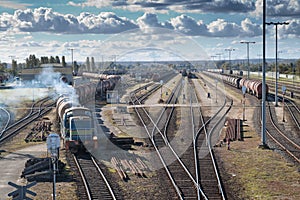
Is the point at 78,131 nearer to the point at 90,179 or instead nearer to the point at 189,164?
the point at 90,179

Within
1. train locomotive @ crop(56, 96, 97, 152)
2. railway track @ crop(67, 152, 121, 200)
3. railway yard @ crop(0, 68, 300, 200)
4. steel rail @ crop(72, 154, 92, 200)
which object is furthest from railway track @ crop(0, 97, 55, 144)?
steel rail @ crop(72, 154, 92, 200)

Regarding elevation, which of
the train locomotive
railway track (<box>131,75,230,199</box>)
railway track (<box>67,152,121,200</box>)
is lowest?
railway track (<box>67,152,121,200</box>)

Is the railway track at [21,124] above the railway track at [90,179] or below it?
above

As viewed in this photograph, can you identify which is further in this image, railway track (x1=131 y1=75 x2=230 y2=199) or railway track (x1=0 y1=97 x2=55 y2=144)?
railway track (x1=0 y1=97 x2=55 y2=144)

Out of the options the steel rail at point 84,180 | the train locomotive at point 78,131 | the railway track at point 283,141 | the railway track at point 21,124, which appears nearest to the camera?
the steel rail at point 84,180

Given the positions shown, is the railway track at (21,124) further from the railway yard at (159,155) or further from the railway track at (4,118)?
the railway track at (4,118)

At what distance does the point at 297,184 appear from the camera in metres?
18.2

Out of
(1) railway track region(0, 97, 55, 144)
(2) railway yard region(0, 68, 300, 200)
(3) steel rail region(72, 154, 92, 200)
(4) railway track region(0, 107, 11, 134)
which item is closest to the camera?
(3) steel rail region(72, 154, 92, 200)

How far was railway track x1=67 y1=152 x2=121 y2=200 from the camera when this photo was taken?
1728 cm

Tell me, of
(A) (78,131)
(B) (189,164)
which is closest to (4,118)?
(A) (78,131)

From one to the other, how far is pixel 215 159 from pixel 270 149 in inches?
150

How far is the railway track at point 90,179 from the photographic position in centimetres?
1728

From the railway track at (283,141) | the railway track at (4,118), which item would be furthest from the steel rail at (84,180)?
the railway track at (4,118)

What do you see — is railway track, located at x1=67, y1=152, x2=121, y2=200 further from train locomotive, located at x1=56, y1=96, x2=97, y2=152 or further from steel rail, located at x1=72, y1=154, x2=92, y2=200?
train locomotive, located at x1=56, y1=96, x2=97, y2=152
